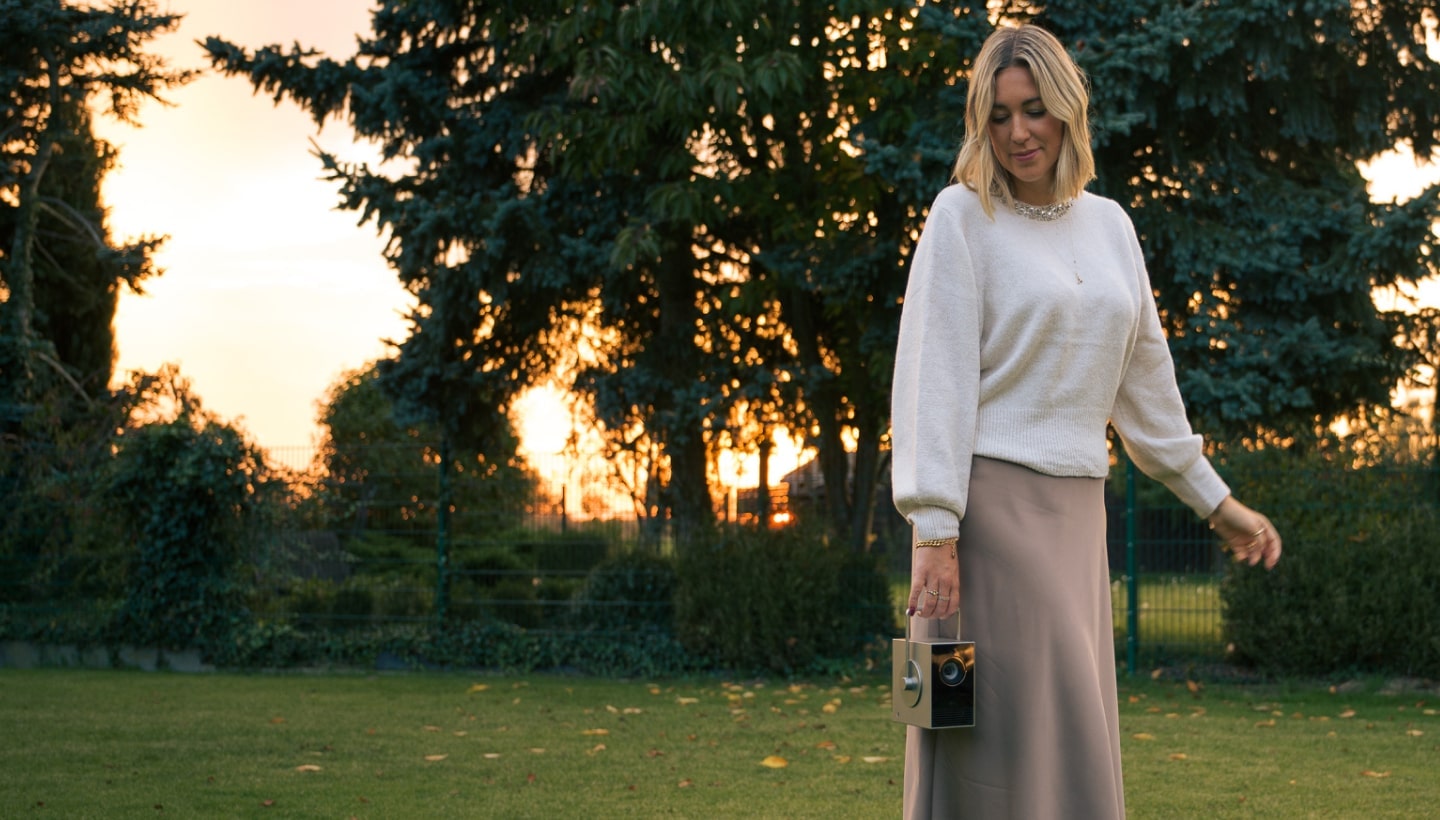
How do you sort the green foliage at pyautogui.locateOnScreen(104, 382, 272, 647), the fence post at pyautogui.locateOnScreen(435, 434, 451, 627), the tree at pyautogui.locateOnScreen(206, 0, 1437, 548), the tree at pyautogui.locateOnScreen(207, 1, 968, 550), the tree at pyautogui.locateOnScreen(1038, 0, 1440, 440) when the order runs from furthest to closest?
the green foliage at pyautogui.locateOnScreen(104, 382, 272, 647), the fence post at pyautogui.locateOnScreen(435, 434, 451, 627), the tree at pyautogui.locateOnScreen(207, 1, 968, 550), the tree at pyautogui.locateOnScreen(206, 0, 1437, 548), the tree at pyautogui.locateOnScreen(1038, 0, 1440, 440)

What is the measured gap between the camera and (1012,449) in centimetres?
268

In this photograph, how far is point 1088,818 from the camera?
2.68 metres

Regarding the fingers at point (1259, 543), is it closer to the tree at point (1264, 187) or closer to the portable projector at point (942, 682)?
the portable projector at point (942, 682)

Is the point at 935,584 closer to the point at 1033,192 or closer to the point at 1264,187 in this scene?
the point at 1033,192

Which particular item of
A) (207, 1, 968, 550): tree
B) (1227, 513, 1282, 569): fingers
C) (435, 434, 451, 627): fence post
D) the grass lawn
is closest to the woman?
(1227, 513, 1282, 569): fingers

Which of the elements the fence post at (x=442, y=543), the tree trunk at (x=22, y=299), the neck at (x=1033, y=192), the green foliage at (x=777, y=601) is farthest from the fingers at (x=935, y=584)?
the tree trunk at (x=22, y=299)

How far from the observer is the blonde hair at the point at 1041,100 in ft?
8.82

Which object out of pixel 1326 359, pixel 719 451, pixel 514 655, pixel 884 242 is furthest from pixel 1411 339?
pixel 514 655

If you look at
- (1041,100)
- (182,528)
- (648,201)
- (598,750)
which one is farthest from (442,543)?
(1041,100)

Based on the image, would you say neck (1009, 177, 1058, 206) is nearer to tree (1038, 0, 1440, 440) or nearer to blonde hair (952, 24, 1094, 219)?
blonde hair (952, 24, 1094, 219)

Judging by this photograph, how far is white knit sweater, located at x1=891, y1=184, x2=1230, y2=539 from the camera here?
8.64 ft

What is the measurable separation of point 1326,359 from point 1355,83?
8.59 feet

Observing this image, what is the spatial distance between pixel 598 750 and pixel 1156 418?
4.90 metres

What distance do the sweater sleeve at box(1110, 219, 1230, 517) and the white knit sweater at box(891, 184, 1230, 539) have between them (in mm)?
131
